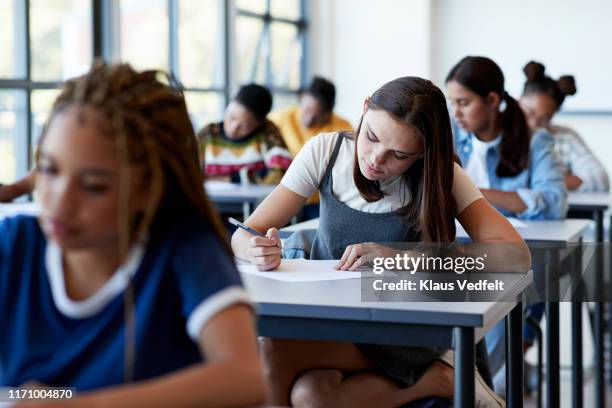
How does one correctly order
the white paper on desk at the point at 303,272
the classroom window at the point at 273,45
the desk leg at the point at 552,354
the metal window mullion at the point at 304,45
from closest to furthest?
the white paper on desk at the point at 303,272 < the desk leg at the point at 552,354 < the classroom window at the point at 273,45 < the metal window mullion at the point at 304,45

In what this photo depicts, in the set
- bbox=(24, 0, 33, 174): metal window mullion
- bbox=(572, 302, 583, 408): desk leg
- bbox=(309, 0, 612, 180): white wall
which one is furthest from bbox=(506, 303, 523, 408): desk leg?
bbox=(309, 0, 612, 180): white wall

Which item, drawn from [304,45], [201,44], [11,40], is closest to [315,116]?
[201,44]

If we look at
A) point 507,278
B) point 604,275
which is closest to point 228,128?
point 604,275

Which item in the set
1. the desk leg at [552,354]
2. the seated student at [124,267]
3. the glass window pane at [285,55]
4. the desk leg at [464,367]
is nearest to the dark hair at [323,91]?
the glass window pane at [285,55]

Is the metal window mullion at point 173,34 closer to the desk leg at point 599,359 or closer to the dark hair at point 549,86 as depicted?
the dark hair at point 549,86

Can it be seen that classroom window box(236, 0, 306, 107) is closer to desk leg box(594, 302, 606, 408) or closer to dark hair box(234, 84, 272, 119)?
dark hair box(234, 84, 272, 119)

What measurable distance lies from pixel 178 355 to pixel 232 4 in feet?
19.5

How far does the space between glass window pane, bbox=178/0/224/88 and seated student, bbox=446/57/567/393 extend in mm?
3318

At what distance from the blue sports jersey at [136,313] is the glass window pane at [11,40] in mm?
3777

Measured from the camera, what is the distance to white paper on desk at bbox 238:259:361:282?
188cm

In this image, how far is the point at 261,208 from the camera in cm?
218

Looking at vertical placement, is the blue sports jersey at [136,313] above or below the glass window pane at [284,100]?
below

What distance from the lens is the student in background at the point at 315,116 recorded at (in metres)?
5.63

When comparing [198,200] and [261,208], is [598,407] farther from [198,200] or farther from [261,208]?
[198,200]
